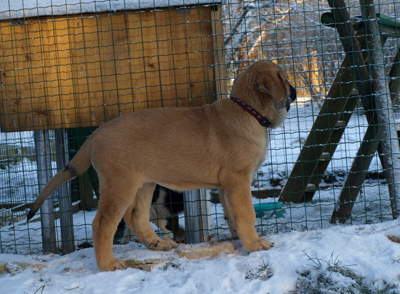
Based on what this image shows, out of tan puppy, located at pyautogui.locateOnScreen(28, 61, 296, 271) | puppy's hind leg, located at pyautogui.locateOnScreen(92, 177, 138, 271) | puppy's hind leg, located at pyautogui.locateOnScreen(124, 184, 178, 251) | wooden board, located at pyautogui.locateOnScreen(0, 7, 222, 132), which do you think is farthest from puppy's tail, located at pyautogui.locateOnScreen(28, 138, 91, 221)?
wooden board, located at pyautogui.locateOnScreen(0, 7, 222, 132)

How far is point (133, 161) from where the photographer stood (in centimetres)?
349

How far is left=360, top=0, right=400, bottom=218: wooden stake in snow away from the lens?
14.8ft

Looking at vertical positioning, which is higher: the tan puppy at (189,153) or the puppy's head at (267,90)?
the puppy's head at (267,90)

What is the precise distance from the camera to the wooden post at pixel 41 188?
486 centimetres

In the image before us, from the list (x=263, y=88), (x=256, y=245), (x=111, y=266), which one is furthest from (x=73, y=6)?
(x=256, y=245)

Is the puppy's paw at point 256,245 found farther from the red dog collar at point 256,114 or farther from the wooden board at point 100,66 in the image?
the wooden board at point 100,66

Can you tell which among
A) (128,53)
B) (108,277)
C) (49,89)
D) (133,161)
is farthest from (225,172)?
(49,89)

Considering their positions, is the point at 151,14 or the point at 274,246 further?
the point at 151,14

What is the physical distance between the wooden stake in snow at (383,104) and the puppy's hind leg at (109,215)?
116 inches

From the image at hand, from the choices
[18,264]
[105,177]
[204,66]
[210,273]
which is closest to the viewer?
[210,273]

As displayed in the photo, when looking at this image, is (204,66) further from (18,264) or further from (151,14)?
(18,264)

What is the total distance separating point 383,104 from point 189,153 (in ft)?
8.04

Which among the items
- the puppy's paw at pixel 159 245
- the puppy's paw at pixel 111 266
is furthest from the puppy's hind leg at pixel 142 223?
the puppy's paw at pixel 111 266

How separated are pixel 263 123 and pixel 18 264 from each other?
2.62 meters
